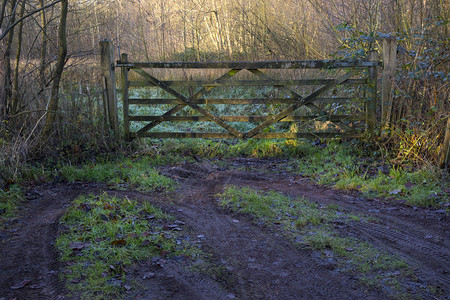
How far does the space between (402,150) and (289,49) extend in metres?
7.05

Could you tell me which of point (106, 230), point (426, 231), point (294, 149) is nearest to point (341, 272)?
point (426, 231)

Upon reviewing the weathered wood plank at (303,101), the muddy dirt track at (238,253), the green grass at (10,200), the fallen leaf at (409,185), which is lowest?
the muddy dirt track at (238,253)

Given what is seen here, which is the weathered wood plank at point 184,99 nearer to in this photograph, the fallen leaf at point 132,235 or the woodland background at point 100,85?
the woodland background at point 100,85

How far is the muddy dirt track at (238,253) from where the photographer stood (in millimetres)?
3335

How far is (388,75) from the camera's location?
7.57 meters

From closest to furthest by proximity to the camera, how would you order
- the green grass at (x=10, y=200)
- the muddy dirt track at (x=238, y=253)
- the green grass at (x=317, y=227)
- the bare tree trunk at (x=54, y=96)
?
the muddy dirt track at (x=238, y=253) → the green grass at (x=317, y=227) → the green grass at (x=10, y=200) → the bare tree trunk at (x=54, y=96)

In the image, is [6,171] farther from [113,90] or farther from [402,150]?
[402,150]

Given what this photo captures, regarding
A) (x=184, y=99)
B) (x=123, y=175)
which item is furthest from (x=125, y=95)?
(x=123, y=175)

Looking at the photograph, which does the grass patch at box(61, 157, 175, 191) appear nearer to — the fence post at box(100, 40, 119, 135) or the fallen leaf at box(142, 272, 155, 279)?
the fence post at box(100, 40, 119, 135)

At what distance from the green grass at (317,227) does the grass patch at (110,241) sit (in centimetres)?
113

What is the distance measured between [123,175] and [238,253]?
3.43 meters

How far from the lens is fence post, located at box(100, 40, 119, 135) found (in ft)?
26.7

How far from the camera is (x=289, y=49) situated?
13.0 meters

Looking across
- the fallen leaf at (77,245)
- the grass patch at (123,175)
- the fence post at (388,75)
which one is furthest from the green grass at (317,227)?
the fence post at (388,75)
